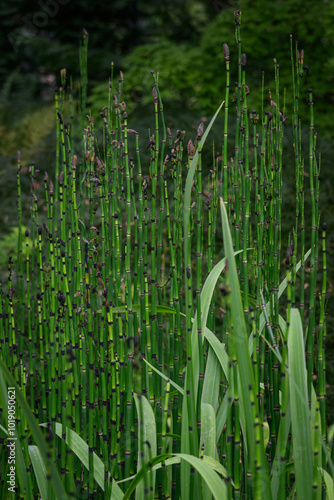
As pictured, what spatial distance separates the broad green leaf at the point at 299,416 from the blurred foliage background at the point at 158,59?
117 cm

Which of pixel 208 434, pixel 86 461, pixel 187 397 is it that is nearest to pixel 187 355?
pixel 187 397

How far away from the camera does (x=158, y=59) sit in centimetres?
397

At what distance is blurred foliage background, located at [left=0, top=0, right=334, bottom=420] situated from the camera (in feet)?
11.9

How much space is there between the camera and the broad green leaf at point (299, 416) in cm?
83

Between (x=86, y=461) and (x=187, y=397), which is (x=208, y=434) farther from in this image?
(x=86, y=461)

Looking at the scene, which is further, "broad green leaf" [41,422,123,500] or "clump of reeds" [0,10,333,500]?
"broad green leaf" [41,422,123,500]

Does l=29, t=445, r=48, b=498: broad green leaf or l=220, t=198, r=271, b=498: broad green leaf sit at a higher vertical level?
l=220, t=198, r=271, b=498: broad green leaf

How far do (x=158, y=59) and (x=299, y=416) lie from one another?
11.8 feet

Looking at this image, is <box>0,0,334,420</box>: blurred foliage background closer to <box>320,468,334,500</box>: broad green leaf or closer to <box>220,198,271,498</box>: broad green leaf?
<box>320,468,334,500</box>: broad green leaf

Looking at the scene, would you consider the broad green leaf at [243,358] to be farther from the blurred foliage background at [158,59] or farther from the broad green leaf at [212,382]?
the blurred foliage background at [158,59]

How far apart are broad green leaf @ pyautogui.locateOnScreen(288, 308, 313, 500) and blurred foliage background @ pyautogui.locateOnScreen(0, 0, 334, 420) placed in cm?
117

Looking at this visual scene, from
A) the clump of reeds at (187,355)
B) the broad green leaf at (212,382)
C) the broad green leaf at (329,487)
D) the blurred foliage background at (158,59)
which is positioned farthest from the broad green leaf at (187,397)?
the blurred foliage background at (158,59)

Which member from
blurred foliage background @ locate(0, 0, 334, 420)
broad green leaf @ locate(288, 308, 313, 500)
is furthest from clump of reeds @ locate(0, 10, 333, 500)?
blurred foliage background @ locate(0, 0, 334, 420)

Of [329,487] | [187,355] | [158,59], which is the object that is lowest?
[329,487]
